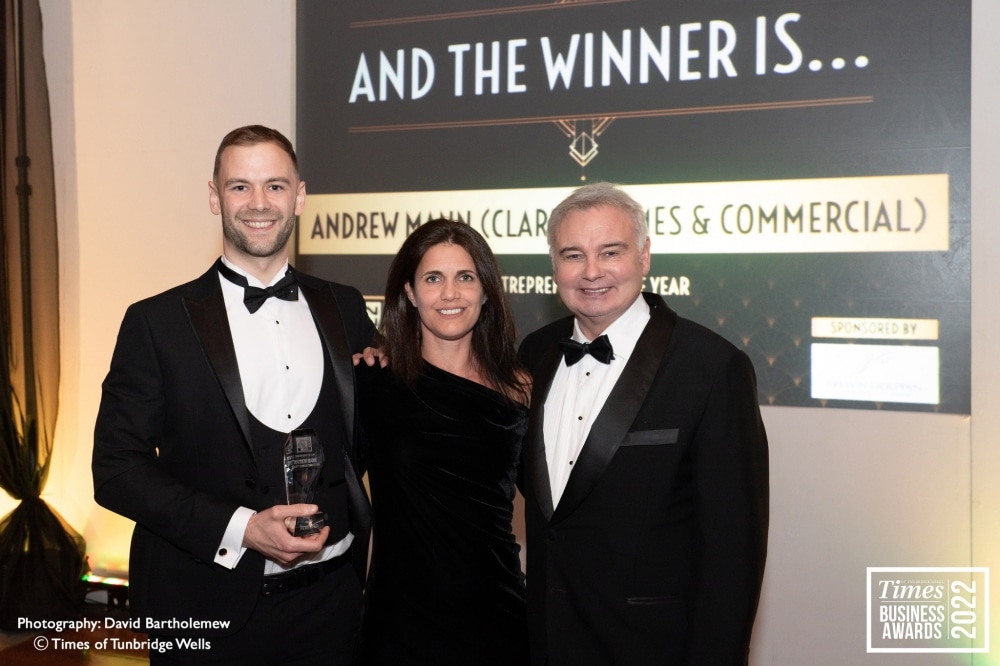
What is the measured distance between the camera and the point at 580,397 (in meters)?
2.13

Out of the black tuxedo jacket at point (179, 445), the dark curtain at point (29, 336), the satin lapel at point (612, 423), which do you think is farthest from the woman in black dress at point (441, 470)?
the dark curtain at point (29, 336)

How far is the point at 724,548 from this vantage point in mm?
1909

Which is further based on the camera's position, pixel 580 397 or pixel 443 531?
pixel 443 531

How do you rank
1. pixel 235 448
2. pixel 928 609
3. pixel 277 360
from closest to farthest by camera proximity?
pixel 235 448
pixel 277 360
pixel 928 609

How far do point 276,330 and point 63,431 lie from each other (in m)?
3.03

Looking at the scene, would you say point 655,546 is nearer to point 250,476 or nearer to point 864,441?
point 250,476

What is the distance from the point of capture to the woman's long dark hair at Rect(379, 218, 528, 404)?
248cm

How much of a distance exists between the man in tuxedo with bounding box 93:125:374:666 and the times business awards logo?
2.21 metres

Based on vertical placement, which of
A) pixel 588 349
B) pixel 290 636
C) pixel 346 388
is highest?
pixel 588 349

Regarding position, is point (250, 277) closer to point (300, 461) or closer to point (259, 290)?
point (259, 290)

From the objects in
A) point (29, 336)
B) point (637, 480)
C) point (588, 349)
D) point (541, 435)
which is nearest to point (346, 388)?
point (541, 435)

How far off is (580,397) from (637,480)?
26 centimetres

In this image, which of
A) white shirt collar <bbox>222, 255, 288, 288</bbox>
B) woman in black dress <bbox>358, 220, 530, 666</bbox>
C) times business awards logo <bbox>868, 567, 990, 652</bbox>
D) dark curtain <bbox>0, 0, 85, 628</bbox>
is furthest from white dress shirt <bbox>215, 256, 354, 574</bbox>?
dark curtain <bbox>0, 0, 85, 628</bbox>

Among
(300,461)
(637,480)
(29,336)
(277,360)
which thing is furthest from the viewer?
(29,336)
